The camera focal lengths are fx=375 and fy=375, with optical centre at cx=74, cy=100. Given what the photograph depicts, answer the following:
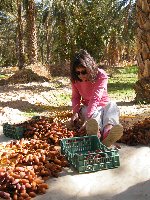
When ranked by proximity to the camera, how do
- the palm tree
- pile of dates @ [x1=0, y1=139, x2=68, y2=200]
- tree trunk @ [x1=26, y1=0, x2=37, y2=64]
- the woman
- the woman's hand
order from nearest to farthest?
pile of dates @ [x1=0, y1=139, x2=68, y2=200]
the woman
the woman's hand
the palm tree
tree trunk @ [x1=26, y1=0, x2=37, y2=64]

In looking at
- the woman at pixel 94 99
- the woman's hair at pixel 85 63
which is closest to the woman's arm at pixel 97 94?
the woman at pixel 94 99

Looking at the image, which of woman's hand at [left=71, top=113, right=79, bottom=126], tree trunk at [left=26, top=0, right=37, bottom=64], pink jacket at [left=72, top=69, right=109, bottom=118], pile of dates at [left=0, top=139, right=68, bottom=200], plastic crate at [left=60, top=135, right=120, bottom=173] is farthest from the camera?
tree trunk at [left=26, top=0, right=37, bottom=64]

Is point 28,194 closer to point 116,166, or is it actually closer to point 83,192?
point 83,192

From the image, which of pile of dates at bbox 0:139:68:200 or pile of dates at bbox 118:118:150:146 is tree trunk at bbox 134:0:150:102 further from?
pile of dates at bbox 0:139:68:200

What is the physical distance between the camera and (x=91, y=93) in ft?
17.3

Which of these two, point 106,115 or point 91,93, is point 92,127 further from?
point 91,93

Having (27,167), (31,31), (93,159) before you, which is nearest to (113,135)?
(93,159)

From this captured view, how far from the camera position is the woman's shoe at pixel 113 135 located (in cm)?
452

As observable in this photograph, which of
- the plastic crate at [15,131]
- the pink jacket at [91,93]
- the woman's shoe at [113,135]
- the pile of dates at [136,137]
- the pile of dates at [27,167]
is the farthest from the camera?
the plastic crate at [15,131]

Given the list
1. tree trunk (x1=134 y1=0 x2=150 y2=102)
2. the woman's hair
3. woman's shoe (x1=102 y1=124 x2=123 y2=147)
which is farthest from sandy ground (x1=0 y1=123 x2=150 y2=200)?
tree trunk (x1=134 y1=0 x2=150 y2=102)

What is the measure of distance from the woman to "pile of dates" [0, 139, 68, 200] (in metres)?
0.64

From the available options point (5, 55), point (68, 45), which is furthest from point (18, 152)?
point (5, 55)

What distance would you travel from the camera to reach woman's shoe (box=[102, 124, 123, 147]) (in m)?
4.52

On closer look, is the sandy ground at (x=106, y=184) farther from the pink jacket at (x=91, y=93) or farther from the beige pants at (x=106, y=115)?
the pink jacket at (x=91, y=93)
